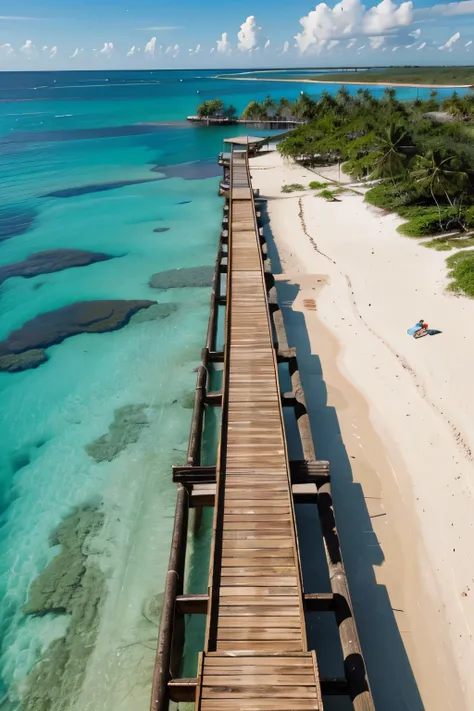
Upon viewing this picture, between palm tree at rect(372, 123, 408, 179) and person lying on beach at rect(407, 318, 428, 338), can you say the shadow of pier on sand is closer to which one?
person lying on beach at rect(407, 318, 428, 338)

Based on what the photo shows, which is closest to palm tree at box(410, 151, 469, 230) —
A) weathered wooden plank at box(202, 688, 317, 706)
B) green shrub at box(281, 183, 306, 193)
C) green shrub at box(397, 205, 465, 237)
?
green shrub at box(397, 205, 465, 237)

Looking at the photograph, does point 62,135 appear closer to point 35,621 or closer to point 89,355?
point 89,355

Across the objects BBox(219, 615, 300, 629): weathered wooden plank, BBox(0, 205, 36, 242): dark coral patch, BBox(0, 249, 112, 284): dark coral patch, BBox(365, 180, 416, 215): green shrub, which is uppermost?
BBox(365, 180, 416, 215): green shrub

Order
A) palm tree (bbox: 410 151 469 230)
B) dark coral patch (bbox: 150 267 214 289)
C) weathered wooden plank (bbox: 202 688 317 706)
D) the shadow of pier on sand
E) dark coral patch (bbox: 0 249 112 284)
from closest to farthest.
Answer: weathered wooden plank (bbox: 202 688 317 706), the shadow of pier on sand, dark coral patch (bbox: 150 267 214 289), palm tree (bbox: 410 151 469 230), dark coral patch (bbox: 0 249 112 284)

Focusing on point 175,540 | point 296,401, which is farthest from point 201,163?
point 175,540

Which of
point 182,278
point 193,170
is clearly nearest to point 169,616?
point 182,278

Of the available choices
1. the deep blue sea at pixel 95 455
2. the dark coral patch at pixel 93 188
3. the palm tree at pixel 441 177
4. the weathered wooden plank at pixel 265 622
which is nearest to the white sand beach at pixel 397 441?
the weathered wooden plank at pixel 265 622

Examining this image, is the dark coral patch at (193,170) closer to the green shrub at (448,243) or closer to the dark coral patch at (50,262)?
the dark coral patch at (50,262)
